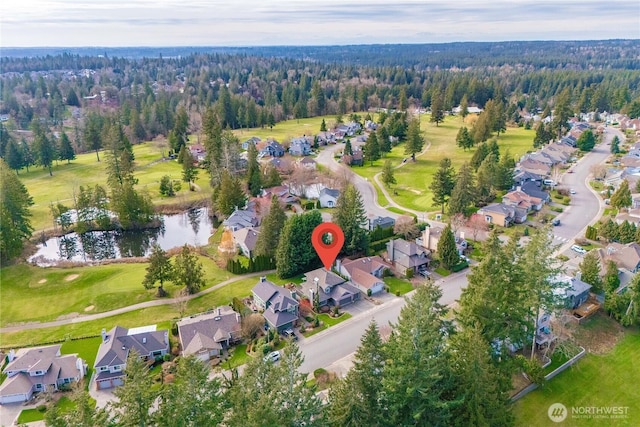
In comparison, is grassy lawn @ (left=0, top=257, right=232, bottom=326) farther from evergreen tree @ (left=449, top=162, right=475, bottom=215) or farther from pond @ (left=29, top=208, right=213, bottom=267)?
evergreen tree @ (left=449, top=162, right=475, bottom=215)

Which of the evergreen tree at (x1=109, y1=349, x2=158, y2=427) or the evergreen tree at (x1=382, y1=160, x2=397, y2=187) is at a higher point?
the evergreen tree at (x1=109, y1=349, x2=158, y2=427)

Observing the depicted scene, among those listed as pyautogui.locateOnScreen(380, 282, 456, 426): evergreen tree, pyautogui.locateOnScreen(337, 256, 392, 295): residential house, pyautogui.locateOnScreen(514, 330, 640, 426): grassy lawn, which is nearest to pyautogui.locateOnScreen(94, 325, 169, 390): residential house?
pyautogui.locateOnScreen(337, 256, 392, 295): residential house

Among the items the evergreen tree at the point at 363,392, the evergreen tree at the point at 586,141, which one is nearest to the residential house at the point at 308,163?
the evergreen tree at the point at 586,141

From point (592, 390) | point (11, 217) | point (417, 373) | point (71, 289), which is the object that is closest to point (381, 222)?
point (592, 390)

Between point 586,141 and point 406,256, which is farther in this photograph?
point 586,141

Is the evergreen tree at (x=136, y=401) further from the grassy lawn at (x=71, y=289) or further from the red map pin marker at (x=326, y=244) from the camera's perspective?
the red map pin marker at (x=326, y=244)

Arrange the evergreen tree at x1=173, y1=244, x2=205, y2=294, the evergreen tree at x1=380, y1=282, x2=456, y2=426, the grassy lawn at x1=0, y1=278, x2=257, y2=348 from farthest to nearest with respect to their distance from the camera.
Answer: the evergreen tree at x1=173, y1=244, x2=205, y2=294 < the grassy lawn at x1=0, y1=278, x2=257, y2=348 < the evergreen tree at x1=380, y1=282, x2=456, y2=426

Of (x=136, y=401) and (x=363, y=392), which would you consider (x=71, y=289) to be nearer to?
(x=136, y=401)
